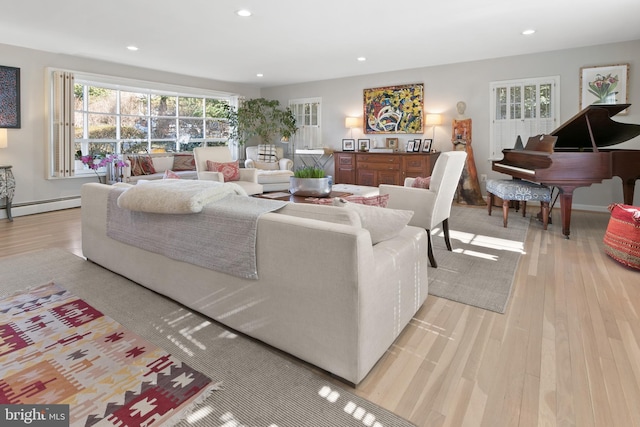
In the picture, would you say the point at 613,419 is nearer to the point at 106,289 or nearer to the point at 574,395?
the point at 574,395

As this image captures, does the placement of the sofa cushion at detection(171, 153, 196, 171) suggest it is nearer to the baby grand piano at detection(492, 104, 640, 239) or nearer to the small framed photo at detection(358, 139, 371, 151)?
the small framed photo at detection(358, 139, 371, 151)

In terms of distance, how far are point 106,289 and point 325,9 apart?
319 cm

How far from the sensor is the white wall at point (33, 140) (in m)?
5.09

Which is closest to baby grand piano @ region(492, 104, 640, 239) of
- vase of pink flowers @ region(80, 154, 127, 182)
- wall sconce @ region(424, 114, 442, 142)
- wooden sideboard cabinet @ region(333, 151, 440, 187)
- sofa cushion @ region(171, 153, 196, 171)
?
wooden sideboard cabinet @ region(333, 151, 440, 187)

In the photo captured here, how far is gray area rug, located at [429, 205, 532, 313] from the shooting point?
251 cm

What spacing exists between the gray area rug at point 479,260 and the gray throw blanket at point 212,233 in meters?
1.41

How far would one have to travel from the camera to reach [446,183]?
3111 millimetres

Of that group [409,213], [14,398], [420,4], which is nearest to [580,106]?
[420,4]

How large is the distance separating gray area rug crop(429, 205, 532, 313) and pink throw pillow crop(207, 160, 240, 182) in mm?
2780

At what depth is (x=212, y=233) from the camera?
6.26ft

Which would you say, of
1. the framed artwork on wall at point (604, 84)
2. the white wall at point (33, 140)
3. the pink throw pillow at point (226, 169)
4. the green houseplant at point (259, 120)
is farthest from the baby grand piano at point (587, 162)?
the white wall at point (33, 140)

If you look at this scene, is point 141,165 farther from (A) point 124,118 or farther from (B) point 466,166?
(B) point 466,166

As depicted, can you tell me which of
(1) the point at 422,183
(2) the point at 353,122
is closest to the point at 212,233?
(1) the point at 422,183

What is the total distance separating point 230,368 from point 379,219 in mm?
983
